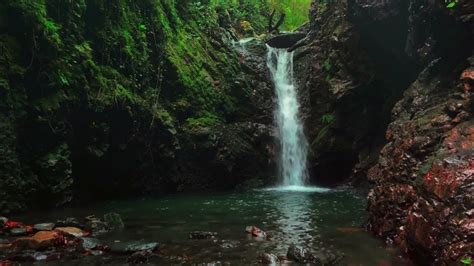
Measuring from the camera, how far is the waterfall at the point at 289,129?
16484 millimetres

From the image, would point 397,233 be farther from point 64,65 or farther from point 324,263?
point 64,65

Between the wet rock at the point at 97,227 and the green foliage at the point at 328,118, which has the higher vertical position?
the green foliage at the point at 328,118

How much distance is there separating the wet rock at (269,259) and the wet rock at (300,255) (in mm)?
216

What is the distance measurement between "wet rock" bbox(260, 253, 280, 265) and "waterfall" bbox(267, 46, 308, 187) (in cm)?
1051

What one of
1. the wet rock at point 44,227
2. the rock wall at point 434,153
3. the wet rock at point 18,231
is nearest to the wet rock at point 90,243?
the wet rock at point 44,227

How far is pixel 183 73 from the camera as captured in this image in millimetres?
15562

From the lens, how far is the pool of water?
6.31 meters

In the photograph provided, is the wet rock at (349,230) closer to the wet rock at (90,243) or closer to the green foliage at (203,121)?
the wet rock at (90,243)

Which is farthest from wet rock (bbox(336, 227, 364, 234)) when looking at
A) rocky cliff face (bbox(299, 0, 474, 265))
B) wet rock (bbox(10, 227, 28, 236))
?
wet rock (bbox(10, 227, 28, 236))

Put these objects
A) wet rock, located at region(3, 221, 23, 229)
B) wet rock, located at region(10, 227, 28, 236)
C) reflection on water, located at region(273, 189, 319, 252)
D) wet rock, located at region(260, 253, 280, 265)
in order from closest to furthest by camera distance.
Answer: wet rock, located at region(260, 253, 280, 265) → reflection on water, located at region(273, 189, 319, 252) → wet rock, located at region(10, 227, 28, 236) → wet rock, located at region(3, 221, 23, 229)

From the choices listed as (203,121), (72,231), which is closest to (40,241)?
(72,231)

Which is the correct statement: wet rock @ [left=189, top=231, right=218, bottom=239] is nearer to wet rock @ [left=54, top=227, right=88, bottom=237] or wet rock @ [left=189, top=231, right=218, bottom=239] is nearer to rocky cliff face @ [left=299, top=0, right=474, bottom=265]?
wet rock @ [left=54, top=227, right=88, bottom=237]

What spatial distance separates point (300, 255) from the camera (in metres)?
5.89

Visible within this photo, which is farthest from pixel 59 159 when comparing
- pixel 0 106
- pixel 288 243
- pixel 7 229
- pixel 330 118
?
pixel 330 118
